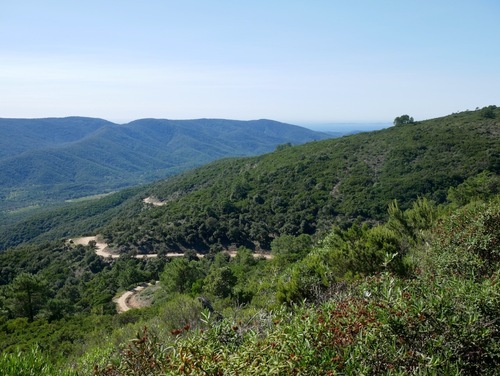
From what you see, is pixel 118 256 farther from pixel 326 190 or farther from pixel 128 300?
pixel 326 190

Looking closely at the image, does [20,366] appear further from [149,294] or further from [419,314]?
[149,294]

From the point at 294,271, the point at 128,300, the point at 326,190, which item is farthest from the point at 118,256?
the point at 294,271

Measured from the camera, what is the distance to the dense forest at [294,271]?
405 cm

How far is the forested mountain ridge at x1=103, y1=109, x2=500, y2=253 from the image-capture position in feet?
144

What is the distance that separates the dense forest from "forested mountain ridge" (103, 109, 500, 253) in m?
0.26

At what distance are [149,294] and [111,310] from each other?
427 centimetres

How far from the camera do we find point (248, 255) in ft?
126

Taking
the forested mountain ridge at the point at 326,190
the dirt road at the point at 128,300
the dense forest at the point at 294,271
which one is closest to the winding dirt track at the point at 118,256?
the dirt road at the point at 128,300

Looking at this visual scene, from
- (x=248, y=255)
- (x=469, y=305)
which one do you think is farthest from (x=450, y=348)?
(x=248, y=255)

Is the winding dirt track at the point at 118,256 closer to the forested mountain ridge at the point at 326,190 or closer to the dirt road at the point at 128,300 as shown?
the dirt road at the point at 128,300

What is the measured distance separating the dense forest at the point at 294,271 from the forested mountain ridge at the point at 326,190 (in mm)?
259

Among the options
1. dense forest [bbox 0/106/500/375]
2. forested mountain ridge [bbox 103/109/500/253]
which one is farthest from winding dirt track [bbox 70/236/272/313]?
forested mountain ridge [bbox 103/109/500/253]

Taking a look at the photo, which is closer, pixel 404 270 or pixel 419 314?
pixel 419 314

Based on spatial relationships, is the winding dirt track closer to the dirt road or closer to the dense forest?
the dirt road
